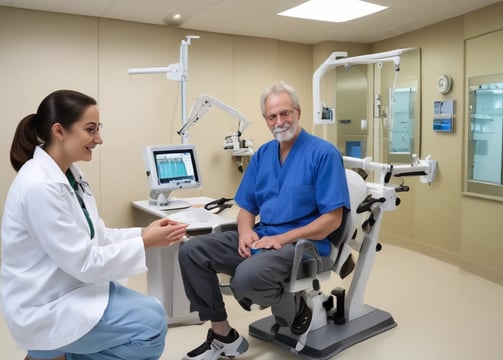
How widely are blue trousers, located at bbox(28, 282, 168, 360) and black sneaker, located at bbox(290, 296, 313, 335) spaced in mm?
902

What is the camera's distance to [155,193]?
332cm

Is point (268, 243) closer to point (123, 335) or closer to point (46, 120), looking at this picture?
point (123, 335)

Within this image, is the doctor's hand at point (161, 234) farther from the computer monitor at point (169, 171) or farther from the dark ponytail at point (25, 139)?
the computer monitor at point (169, 171)

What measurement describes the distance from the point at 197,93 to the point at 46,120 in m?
2.69

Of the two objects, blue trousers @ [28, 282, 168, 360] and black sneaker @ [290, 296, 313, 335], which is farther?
black sneaker @ [290, 296, 313, 335]

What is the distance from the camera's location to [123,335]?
1.60 m

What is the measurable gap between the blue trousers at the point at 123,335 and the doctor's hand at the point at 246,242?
2.31 feet

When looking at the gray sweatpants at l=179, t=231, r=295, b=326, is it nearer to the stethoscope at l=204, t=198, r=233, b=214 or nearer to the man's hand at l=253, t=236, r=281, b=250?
the man's hand at l=253, t=236, r=281, b=250

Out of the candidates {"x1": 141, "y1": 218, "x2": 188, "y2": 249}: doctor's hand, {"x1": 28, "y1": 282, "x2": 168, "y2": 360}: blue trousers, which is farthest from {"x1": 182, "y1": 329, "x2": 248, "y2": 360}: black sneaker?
{"x1": 141, "y1": 218, "x2": 188, "y2": 249}: doctor's hand

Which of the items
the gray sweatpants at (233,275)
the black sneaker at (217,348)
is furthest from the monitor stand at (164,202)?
the black sneaker at (217,348)

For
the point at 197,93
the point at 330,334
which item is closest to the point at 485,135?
the point at 330,334

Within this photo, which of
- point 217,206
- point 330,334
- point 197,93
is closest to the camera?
point 330,334

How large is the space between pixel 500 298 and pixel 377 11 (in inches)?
93.0

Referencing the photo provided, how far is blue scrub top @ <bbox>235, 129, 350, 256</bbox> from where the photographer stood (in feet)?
7.54
